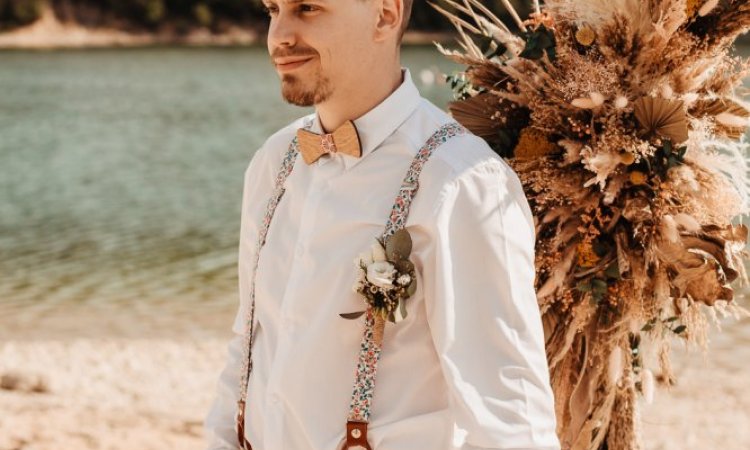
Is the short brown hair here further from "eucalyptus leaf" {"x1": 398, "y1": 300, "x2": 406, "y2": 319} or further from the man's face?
"eucalyptus leaf" {"x1": 398, "y1": 300, "x2": 406, "y2": 319}

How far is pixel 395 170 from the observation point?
2070mm

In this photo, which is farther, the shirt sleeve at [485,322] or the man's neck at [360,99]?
the man's neck at [360,99]

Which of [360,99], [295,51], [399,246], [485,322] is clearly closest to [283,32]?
[295,51]

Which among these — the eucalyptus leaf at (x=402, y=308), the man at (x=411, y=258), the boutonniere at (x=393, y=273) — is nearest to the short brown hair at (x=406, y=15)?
the man at (x=411, y=258)

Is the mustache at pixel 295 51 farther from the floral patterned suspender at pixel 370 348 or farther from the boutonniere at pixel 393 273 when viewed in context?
the boutonniere at pixel 393 273

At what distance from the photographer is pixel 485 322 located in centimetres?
192

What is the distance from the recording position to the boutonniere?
74.7 inches

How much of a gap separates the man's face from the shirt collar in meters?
0.09

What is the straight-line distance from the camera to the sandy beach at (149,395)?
578 centimetres

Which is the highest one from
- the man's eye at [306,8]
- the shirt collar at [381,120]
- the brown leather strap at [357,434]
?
the man's eye at [306,8]

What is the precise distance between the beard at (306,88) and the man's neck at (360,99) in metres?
0.05

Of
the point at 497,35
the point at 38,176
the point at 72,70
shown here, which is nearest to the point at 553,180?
the point at 497,35

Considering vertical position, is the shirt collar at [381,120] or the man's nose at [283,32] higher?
the man's nose at [283,32]

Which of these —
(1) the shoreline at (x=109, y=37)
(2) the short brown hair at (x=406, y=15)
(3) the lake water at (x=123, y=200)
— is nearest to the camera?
(2) the short brown hair at (x=406, y=15)
